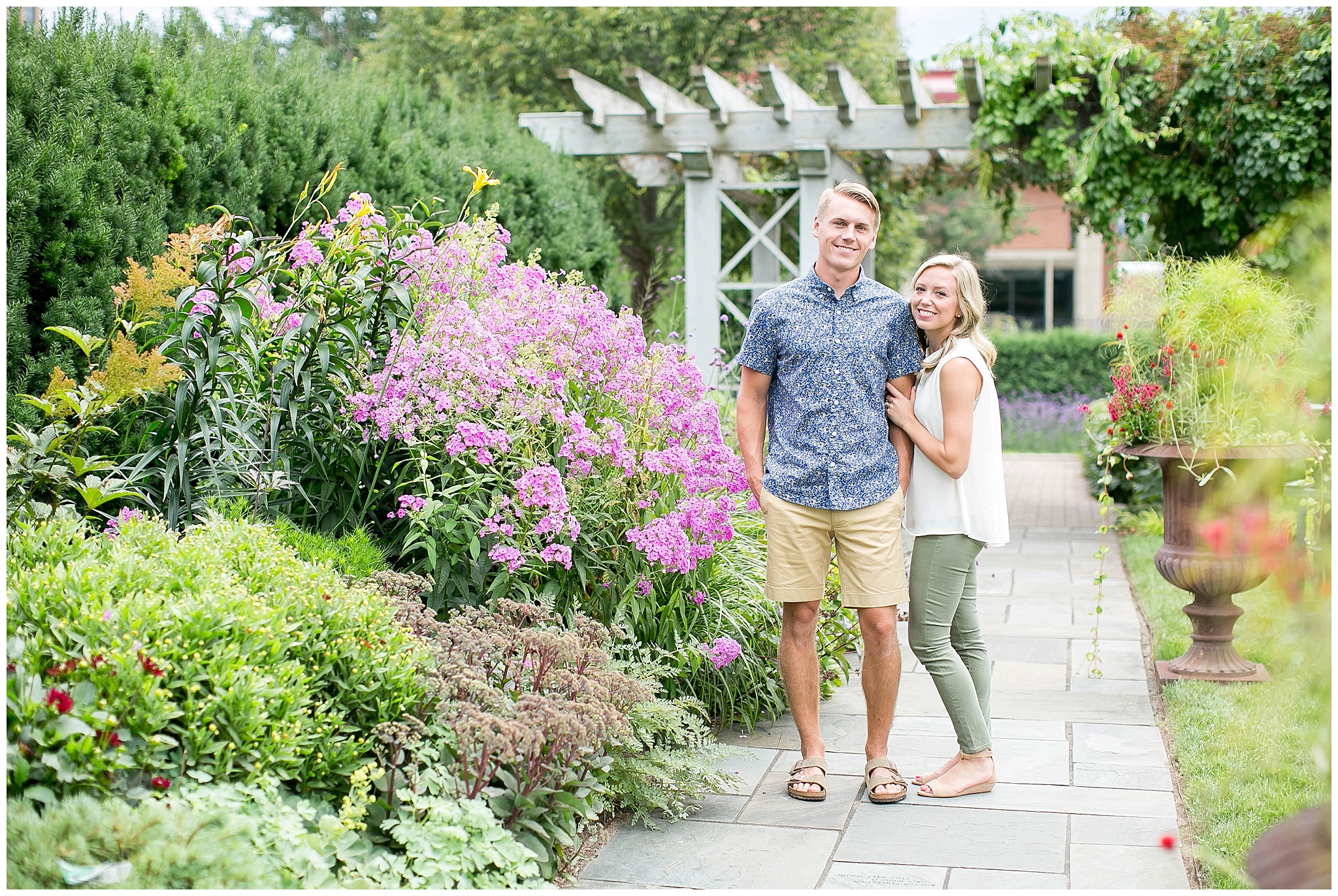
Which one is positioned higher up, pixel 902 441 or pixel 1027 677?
pixel 902 441

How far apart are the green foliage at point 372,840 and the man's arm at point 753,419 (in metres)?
1.25

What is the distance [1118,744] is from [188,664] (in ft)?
9.47

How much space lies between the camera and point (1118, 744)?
3.76 meters

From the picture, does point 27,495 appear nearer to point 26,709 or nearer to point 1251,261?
point 26,709

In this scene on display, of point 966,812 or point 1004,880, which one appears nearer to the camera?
point 1004,880

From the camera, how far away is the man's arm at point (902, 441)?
3.27m

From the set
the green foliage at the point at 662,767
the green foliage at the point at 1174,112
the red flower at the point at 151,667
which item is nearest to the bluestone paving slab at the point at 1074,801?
the green foliage at the point at 662,767

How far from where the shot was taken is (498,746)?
102 inches

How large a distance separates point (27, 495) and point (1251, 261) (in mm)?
7230

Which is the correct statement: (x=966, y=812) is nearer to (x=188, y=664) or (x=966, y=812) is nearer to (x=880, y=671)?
(x=880, y=671)

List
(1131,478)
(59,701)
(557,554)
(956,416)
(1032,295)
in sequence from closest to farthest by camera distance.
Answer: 1. (59,701)
2. (956,416)
3. (557,554)
4. (1131,478)
5. (1032,295)

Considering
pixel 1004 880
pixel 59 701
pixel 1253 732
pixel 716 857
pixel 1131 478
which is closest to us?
pixel 59 701

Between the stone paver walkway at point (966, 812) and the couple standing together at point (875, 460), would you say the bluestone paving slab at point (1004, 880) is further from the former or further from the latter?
the couple standing together at point (875, 460)

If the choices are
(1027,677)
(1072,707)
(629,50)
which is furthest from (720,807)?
(629,50)
